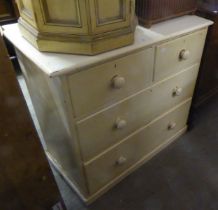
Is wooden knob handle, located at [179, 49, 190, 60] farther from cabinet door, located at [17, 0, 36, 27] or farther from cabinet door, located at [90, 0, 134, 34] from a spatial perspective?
cabinet door, located at [17, 0, 36, 27]

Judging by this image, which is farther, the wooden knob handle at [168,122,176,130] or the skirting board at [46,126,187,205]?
the wooden knob handle at [168,122,176,130]

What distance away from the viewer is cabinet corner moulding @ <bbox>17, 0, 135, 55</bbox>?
72 centimetres

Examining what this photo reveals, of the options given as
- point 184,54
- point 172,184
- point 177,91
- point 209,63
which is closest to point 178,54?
point 184,54

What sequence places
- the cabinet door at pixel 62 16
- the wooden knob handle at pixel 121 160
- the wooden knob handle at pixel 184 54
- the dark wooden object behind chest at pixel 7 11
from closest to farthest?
1. the cabinet door at pixel 62 16
2. the wooden knob handle at pixel 184 54
3. the wooden knob handle at pixel 121 160
4. the dark wooden object behind chest at pixel 7 11

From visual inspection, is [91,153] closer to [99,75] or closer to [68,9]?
[99,75]

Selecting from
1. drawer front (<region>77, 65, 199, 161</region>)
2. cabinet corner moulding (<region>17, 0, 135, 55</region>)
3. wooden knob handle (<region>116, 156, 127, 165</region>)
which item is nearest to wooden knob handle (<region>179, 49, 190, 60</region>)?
drawer front (<region>77, 65, 199, 161</region>)

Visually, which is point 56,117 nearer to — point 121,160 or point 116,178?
point 121,160

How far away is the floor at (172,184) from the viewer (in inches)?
48.4

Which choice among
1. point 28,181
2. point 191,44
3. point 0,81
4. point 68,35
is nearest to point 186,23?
point 191,44

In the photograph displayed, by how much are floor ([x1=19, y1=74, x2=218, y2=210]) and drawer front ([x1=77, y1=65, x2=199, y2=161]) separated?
14.3 inches

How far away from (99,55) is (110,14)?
142 millimetres

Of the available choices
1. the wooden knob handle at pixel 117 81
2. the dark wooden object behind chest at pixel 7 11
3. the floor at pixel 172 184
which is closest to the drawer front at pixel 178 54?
the wooden knob handle at pixel 117 81

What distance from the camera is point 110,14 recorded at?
2.54ft

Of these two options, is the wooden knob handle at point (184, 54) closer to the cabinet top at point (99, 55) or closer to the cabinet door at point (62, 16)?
the cabinet top at point (99, 55)
